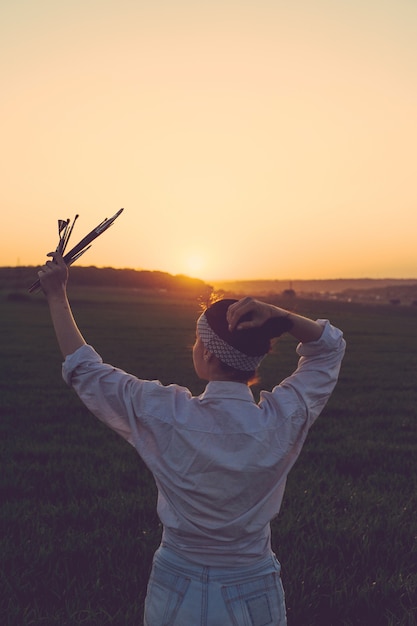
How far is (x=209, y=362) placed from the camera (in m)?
2.28

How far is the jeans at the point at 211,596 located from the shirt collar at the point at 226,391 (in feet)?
2.18

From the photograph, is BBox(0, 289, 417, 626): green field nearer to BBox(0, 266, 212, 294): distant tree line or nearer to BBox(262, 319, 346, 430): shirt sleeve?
BBox(262, 319, 346, 430): shirt sleeve

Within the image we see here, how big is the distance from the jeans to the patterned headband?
0.80 meters

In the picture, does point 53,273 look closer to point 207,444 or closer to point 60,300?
point 60,300

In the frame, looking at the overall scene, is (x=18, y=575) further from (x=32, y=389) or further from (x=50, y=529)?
(x=32, y=389)

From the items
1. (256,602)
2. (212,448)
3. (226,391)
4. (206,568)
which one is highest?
(226,391)

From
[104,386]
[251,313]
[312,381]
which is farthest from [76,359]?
[312,381]

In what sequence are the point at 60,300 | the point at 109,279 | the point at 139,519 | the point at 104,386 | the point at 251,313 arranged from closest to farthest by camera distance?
the point at 251,313, the point at 104,386, the point at 60,300, the point at 139,519, the point at 109,279

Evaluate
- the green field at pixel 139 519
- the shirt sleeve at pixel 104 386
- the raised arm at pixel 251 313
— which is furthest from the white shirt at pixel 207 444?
the green field at pixel 139 519

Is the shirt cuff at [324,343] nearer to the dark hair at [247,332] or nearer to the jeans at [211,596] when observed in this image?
the dark hair at [247,332]

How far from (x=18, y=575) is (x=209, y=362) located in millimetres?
3301

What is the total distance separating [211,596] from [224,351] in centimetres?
93

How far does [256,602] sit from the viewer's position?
7.43 feet

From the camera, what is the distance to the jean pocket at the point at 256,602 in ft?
7.28
